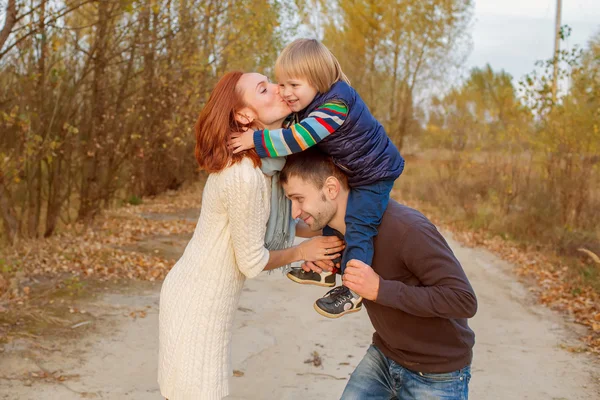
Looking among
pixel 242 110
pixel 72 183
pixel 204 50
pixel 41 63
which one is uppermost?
pixel 204 50

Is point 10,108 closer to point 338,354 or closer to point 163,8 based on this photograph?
point 163,8

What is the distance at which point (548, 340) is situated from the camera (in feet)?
22.0

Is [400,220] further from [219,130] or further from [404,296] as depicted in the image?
[219,130]

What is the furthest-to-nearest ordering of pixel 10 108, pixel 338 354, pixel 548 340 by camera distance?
pixel 10 108
pixel 548 340
pixel 338 354

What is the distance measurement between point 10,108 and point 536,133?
32.1 ft

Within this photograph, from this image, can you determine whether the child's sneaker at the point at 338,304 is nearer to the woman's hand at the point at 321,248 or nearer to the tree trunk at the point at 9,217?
the woman's hand at the point at 321,248

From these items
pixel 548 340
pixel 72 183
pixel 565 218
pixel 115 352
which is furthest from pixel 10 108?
pixel 565 218

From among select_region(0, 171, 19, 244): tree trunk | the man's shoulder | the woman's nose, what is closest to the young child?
the man's shoulder

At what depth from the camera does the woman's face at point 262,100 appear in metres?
2.68

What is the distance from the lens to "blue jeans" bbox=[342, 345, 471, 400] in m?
2.62

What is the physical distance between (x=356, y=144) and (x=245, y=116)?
53 cm

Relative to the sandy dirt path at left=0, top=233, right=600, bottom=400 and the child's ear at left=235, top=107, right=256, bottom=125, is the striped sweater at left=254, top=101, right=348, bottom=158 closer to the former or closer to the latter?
the child's ear at left=235, top=107, right=256, bottom=125

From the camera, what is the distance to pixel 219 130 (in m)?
2.60

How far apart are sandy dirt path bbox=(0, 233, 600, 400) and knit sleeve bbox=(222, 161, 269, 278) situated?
263 centimetres
